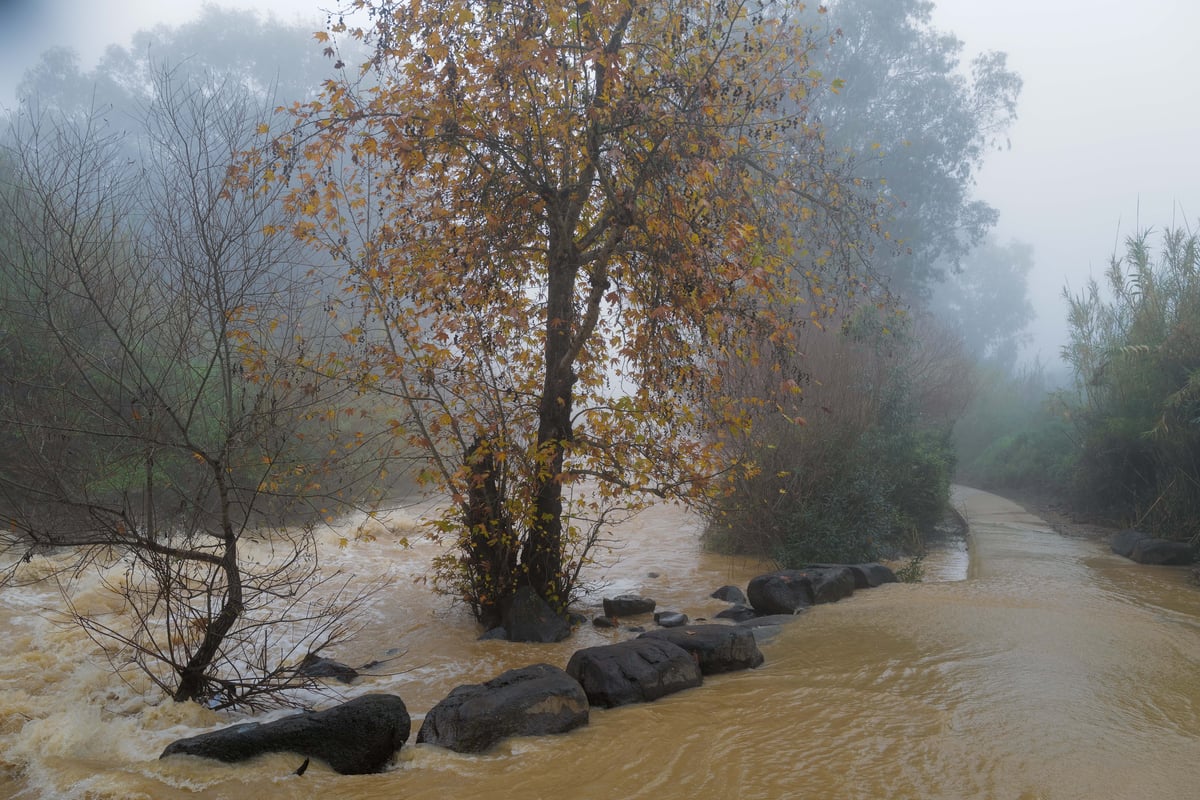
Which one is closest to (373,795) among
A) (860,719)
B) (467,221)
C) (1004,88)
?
(860,719)

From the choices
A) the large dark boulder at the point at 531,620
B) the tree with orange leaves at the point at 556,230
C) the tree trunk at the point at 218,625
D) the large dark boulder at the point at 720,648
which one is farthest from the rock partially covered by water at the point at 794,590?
the tree trunk at the point at 218,625

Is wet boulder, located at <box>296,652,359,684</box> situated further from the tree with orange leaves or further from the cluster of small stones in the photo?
the tree with orange leaves

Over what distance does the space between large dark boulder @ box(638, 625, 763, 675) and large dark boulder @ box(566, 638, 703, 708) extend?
0.24 m

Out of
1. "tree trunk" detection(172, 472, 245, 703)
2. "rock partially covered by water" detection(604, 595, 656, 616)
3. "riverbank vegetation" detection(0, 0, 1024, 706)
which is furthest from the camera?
"rock partially covered by water" detection(604, 595, 656, 616)

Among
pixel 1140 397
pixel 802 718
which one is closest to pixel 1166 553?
pixel 1140 397

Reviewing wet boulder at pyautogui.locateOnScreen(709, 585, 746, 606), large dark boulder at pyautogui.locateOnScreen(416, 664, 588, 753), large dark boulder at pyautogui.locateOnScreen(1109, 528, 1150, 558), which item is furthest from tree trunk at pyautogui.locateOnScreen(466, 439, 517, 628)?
large dark boulder at pyautogui.locateOnScreen(1109, 528, 1150, 558)

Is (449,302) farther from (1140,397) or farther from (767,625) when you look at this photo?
(1140,397)

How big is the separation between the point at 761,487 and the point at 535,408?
17.1 feet

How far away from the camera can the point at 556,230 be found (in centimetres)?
851

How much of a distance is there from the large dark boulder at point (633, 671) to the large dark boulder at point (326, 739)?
65.8 inches

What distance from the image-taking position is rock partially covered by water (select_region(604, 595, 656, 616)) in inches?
396

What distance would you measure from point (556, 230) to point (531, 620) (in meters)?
4.13

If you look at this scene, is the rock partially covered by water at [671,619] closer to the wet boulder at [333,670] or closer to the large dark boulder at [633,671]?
the large dark boulder at [633,671]

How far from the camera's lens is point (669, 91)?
25.3ft
